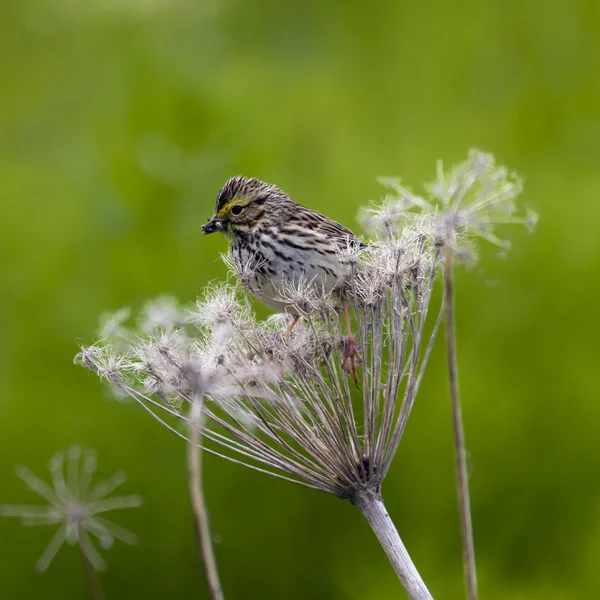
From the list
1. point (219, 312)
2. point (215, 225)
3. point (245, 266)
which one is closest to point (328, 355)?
point (219, 312)

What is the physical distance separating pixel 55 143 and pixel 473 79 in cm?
229

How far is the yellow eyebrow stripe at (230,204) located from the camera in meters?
2.39

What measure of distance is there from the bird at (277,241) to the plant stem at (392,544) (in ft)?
1.51

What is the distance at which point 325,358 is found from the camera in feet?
5.87

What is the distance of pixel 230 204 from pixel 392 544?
1.20 metres

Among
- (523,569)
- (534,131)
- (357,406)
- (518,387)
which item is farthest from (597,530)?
(534,131)

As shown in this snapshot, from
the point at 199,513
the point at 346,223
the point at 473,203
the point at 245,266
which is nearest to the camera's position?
the point at 199,513

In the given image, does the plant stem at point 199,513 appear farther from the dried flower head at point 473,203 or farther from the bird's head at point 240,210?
the bird's head at point 240,210

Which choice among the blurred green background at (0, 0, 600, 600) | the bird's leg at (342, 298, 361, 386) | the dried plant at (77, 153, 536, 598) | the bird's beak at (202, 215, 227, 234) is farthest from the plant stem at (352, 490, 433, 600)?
the blurred green background at (0, 0, 600, 600)

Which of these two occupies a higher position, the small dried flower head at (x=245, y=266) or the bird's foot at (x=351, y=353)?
the small dried flower head at (x=245, y=266)

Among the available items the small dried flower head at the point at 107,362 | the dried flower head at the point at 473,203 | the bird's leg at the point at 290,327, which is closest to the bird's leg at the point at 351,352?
the bird's leg at the point at 290,327

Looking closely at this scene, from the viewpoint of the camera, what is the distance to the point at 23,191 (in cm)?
449

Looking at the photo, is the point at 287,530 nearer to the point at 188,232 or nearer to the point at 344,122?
the point at 188,232

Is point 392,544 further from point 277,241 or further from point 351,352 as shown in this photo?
point 277,241
